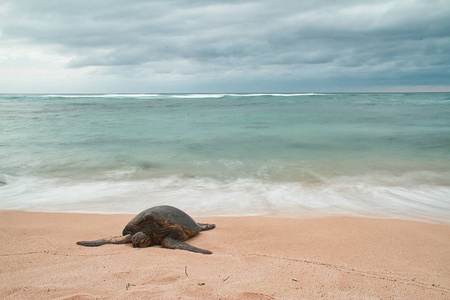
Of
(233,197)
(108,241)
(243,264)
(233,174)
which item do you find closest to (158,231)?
(108,241)

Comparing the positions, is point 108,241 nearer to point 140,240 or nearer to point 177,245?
point 140,240

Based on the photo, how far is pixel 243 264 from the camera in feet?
10.3

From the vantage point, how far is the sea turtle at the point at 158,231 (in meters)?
3.72

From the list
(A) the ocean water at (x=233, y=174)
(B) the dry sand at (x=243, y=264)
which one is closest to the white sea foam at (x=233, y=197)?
(A) the ocean water at (x=233, y=174)

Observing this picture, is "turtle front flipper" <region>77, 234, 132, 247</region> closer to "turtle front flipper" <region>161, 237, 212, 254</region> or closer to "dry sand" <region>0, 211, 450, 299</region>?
"dry sand" <region>0, 211, 450, 299</region>

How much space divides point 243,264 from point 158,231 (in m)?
1.26

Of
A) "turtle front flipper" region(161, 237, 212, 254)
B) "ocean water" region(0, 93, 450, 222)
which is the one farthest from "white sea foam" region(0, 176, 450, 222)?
"turtle front flipper" region(161, 237, 212, 254)

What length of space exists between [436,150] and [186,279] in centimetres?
1263

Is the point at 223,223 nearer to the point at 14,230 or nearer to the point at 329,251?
the point at 329,251

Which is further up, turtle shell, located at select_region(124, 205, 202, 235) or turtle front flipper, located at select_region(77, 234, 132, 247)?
turtle shell, located at select_region(124, 205, 202, 235)

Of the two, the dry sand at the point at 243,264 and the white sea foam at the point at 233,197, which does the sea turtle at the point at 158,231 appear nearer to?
the dry sand at the point at 243,264

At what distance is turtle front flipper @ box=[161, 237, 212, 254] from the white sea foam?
191 cm

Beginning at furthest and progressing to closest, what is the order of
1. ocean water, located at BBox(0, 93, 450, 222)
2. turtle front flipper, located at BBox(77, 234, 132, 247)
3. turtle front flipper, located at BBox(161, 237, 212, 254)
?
ocean water, located at BBox(0, 93, 450, 222)
turtle front flipper, located at BBox(77, 234, 132, 247)
turtle front flipper, located at BBox(161, 237, 212, 254)

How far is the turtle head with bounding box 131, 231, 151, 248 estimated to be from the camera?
3707mm
